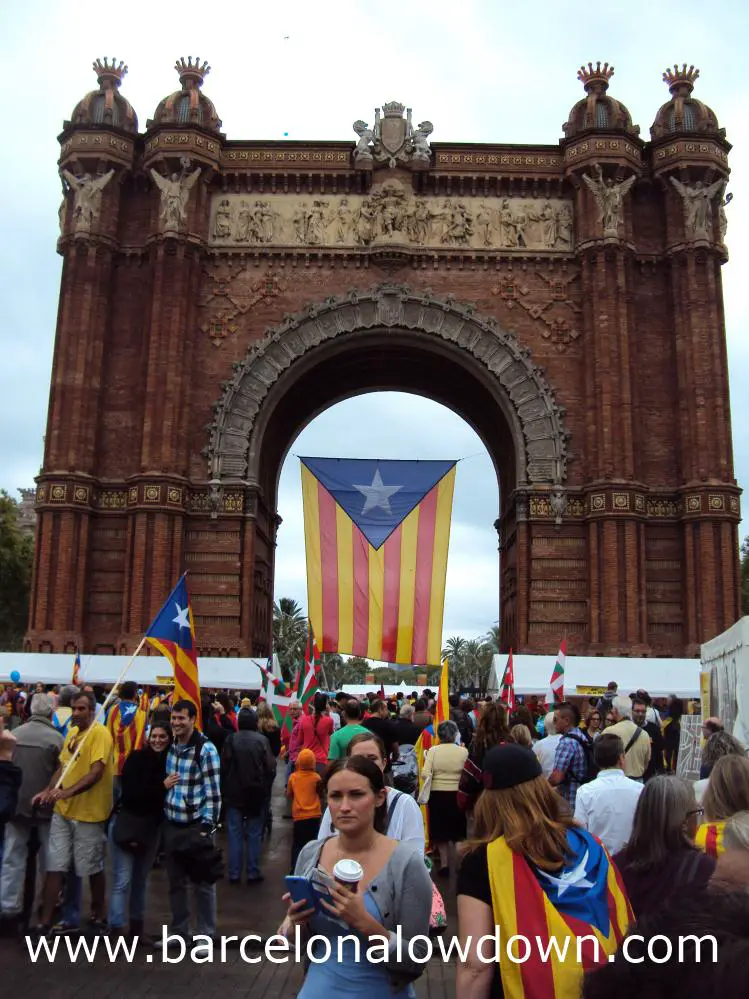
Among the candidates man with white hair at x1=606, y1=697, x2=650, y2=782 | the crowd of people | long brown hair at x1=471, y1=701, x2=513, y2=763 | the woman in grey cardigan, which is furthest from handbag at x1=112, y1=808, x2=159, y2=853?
the woman in grey cardigan

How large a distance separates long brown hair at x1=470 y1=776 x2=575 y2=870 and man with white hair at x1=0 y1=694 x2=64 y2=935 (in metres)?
6.24

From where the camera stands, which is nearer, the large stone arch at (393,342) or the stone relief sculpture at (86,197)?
the large stone arch at (393,342)

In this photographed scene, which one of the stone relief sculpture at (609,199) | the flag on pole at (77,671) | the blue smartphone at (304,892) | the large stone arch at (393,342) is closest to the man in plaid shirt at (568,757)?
the blue smartphone at (304,892)

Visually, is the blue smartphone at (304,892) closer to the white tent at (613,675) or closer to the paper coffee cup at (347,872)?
the paper coffee cup at (347,872)

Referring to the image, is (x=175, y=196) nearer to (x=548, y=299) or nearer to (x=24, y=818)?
(x=548, y=299)

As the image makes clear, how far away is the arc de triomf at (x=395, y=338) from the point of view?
90.2 feet

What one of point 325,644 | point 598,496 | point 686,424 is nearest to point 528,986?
point 325,644

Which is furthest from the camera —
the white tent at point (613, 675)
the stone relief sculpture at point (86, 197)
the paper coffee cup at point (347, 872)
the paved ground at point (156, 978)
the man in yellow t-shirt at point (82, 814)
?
the stone relief sculpture at point (86, 197)

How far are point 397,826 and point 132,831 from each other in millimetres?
3853

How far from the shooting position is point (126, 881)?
8305 mm

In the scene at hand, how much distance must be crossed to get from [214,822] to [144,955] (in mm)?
1154

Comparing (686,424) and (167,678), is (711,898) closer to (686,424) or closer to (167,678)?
(167,678)

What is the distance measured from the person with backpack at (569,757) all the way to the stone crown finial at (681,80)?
26.3 metres

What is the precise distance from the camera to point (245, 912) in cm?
948
